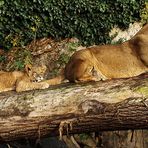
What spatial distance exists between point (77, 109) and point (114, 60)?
219 cm

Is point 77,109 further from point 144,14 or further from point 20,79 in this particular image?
point 144,14

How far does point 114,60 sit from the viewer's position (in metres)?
8.74

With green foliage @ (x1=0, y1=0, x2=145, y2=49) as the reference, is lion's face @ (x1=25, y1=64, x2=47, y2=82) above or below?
below

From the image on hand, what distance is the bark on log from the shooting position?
21.5 ft

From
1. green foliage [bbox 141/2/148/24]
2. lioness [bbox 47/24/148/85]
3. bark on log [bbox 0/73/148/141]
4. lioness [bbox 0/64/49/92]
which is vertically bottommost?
bark on log [bbox 0/73/148/141]

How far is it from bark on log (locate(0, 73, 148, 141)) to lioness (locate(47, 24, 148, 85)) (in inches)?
51.1

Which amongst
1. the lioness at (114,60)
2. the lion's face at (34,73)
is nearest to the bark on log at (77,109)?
the lioness at (114,60)

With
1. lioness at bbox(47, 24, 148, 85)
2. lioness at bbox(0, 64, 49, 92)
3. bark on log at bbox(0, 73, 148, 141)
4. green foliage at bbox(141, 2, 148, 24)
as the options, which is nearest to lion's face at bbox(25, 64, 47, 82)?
lioness at bbox(0, 64, 49, 92)

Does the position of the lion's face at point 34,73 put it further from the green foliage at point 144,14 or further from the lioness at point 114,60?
the green foliage at point 144,14

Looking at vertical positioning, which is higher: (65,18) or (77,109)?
(65,18)

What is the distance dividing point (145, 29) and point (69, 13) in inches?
180

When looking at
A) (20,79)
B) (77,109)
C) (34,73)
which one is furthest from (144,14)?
(77,109)

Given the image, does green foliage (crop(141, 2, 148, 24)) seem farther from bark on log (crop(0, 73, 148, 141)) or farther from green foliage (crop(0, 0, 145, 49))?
bark on log (crop(0, 73, 148, 141))

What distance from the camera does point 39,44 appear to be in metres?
13.4
